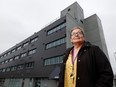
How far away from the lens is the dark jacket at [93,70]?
3.89ft

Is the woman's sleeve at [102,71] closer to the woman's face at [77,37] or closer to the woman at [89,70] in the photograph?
the woman at [89,70]

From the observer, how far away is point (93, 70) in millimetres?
1305

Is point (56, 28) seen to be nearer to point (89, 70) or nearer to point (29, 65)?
point (29, 65)

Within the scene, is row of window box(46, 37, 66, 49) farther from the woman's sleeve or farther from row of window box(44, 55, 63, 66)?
the woman's sleeve

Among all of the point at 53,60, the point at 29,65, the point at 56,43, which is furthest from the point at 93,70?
the point at 29,65

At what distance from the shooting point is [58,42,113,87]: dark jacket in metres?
1.19

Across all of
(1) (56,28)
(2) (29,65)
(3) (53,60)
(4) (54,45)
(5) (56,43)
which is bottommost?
(2) (29,65)

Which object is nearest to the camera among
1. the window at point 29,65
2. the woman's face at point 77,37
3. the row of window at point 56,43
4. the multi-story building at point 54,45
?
the woman's face at point 77,37

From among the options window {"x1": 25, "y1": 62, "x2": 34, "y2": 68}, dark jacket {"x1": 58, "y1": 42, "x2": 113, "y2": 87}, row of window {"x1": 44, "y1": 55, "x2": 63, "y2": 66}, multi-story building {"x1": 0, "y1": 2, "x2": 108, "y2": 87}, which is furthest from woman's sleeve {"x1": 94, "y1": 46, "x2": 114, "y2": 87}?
window {"x1": 25, "y1": 62, "x2": 34, "y2": 68}

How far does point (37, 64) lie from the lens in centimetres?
2014

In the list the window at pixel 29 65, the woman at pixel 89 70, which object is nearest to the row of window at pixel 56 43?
the window at pixel 29 65

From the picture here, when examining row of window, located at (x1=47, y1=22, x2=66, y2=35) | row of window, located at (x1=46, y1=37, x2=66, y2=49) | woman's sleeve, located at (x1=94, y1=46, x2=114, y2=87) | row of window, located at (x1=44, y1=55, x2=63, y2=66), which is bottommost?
woman's sleeve, located at (x1=94, y1=46, x2=114, y2=87)

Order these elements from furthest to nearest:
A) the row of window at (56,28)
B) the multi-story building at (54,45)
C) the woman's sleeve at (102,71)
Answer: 1. the row of window at (56,28)
2. the multi-story building at (54,45)
3. the woman's sleeve at (102,71)

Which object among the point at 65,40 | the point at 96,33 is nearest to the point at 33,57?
the point at 65,40
